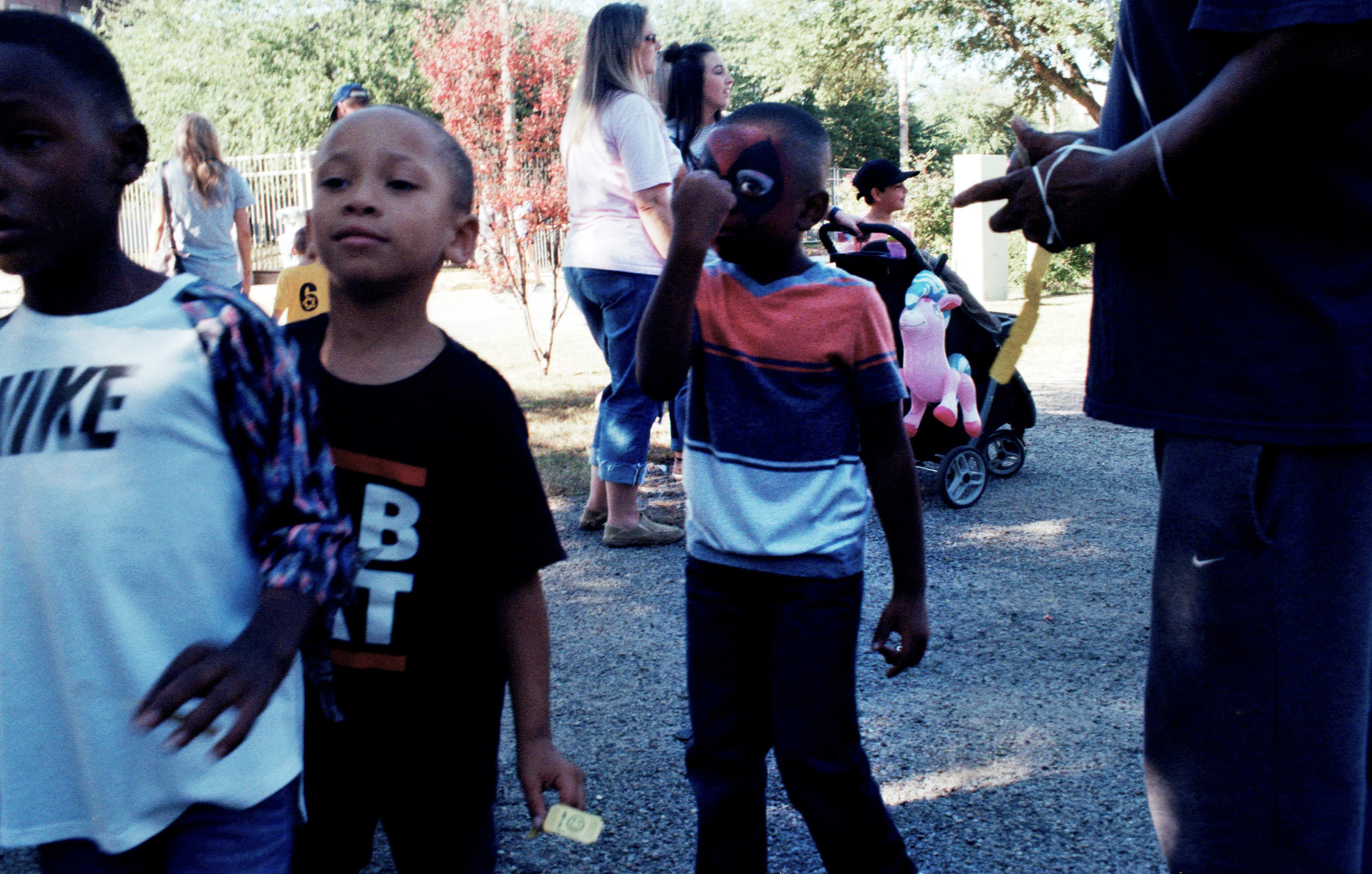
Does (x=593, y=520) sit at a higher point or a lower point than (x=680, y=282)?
lower

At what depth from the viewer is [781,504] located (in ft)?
7.63

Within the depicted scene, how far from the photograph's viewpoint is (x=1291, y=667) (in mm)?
1717

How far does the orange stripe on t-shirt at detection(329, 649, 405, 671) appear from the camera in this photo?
178cm

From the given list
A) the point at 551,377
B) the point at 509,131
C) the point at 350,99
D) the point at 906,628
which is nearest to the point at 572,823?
Result: the point at 906,628

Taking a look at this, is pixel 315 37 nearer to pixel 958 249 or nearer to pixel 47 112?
pixel 958 249

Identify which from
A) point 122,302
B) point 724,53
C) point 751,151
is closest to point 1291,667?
point 751,151

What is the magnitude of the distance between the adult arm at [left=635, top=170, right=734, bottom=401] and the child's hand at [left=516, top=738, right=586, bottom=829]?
763 millimetres

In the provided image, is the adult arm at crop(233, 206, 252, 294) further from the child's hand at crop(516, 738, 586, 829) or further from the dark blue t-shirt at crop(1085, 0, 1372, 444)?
the dark blue t-shirt at crop(1085, 0, 1372, 444)

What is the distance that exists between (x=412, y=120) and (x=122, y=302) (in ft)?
1.71

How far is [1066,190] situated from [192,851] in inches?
60.6

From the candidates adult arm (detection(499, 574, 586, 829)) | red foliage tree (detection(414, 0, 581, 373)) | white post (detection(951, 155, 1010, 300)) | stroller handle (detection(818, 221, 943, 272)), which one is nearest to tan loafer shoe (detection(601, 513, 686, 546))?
stroller handle (detection(818, 221, 943, 272))

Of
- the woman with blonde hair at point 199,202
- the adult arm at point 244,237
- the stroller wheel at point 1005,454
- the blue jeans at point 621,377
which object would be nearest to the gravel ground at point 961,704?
the blue jeans at point 621,377

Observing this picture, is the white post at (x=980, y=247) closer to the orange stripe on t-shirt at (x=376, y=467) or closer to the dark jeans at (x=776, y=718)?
the dark jeans at (x=776, y=718)

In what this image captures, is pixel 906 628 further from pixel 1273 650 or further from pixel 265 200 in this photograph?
pixel 265 200
